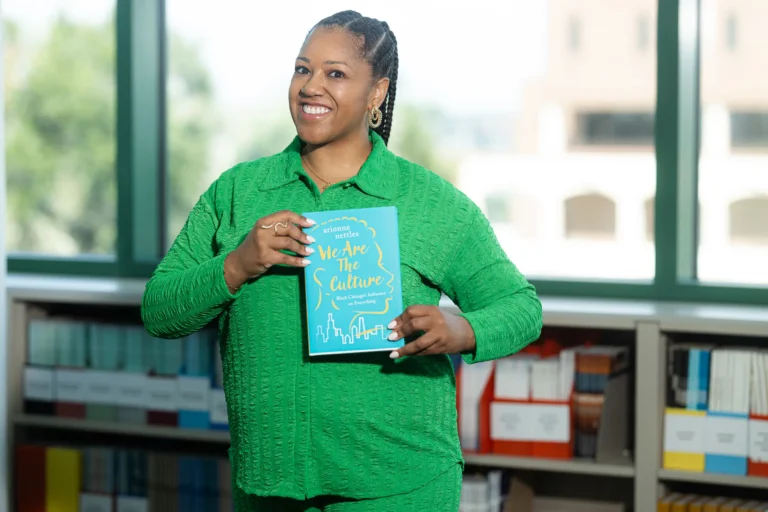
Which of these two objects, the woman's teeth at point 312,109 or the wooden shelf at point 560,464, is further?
the wooden shelf at point 560,464

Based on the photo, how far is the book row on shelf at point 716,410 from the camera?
2.82 metres

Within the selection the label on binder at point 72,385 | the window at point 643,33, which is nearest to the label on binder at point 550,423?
the window at point 643,33

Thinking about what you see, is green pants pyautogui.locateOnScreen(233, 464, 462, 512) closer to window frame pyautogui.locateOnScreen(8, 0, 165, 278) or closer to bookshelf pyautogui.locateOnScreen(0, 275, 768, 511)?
bookshelf pyautogui.locateOnScreen(0, 275, 768, 511)

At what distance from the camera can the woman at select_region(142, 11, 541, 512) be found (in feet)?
5.35

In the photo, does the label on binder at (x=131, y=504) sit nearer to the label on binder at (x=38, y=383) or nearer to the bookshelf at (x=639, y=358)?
the bookshelf at (x=639, y=358)

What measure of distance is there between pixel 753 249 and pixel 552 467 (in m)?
0.96

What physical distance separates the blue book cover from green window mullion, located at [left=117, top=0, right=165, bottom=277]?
7.58 ft

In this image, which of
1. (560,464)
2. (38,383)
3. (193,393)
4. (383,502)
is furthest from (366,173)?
(38,383)

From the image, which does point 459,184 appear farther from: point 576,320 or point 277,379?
point 277,379

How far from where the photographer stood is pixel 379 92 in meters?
1.75

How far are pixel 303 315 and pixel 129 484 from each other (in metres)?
1.98

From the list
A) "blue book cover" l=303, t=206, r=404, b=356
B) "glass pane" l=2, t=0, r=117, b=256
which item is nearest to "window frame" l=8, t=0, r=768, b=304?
"glass pane" l=2, t=0, r=117, b=256

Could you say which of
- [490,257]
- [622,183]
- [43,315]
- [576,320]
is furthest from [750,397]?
[43,315]

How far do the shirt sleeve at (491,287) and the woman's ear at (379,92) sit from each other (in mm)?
234
